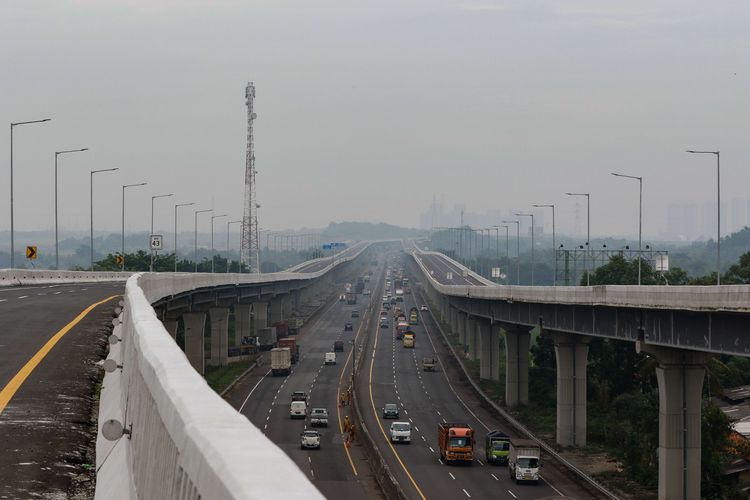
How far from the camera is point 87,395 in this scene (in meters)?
21.2

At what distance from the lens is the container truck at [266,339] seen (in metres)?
173

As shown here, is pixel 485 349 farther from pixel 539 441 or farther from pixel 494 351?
pixel 539 441

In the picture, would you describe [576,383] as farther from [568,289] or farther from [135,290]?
→ [135,290]

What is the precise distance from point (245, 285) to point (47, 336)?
120180 millimetres

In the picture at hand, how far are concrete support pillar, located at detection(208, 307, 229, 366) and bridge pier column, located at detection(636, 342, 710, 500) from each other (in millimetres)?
95756

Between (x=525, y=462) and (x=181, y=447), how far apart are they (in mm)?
69320

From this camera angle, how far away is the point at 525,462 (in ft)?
244

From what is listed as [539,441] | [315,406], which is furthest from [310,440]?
[315,406]

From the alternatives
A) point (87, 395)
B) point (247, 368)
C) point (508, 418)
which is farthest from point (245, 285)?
point (87, 395)

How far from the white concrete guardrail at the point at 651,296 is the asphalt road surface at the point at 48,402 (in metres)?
26.1

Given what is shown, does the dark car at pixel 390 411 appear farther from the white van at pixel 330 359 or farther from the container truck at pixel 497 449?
the white van at pixel 330 359

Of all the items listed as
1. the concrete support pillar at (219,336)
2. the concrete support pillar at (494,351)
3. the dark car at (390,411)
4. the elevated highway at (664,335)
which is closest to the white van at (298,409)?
the dark car at (390,411)

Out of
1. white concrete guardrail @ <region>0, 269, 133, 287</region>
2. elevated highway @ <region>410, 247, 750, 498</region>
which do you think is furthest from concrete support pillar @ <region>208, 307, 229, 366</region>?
elevated highway @ <region>410, 247, 750, 498</region>

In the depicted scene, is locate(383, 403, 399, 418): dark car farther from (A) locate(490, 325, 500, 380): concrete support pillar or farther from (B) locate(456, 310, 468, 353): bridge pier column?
(B) locate(456, 310, 468, 353): bridge pier column
